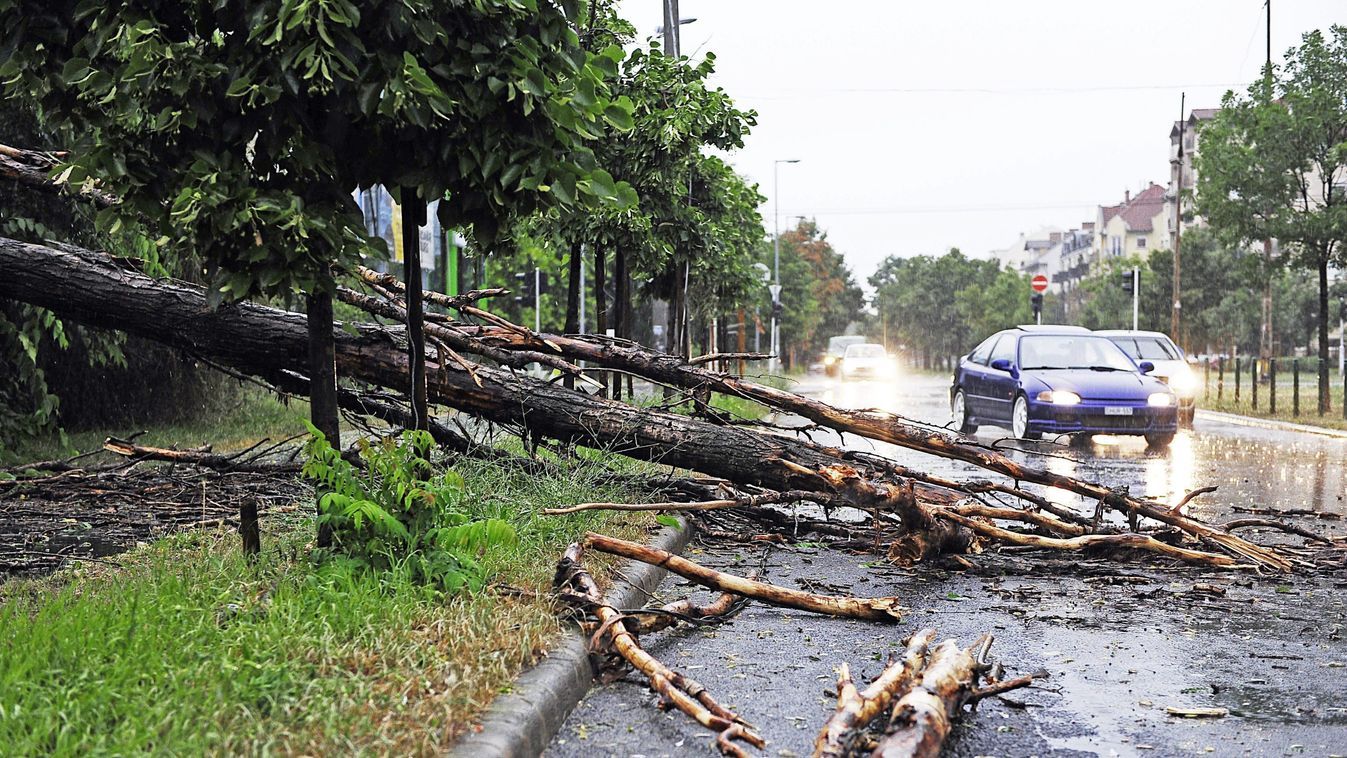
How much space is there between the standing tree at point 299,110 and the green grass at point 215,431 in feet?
18.4

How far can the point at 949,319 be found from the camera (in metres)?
116

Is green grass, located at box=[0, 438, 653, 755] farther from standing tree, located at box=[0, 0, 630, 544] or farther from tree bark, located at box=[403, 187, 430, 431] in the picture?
standing tree, located at box=[0, 0, 630, 544]

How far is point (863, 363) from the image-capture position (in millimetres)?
51031

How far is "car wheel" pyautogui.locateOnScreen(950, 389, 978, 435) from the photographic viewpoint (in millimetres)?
17844

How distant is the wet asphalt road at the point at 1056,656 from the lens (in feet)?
12.8

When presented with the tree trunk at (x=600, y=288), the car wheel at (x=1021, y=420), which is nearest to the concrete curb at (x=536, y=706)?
the tree trunk at (x=600, y=288)

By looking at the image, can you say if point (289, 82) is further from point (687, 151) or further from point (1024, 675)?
point (687, 151)

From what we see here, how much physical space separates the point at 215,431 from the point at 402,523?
10.3 m

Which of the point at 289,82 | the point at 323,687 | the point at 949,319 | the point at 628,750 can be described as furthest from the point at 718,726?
the point at 949,319

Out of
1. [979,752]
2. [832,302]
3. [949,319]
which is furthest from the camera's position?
[949,319]

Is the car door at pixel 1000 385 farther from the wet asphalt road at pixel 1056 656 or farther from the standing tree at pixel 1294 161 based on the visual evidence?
the wet asphalt road at pixel 1056 656

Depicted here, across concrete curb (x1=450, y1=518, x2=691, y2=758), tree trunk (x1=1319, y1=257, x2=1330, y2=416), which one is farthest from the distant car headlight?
concrete curb (x1=450, y1=518, x2=691, y2=758)

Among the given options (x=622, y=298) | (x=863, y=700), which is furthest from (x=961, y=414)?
(x=863, y=700)

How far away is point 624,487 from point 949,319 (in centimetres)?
11206
